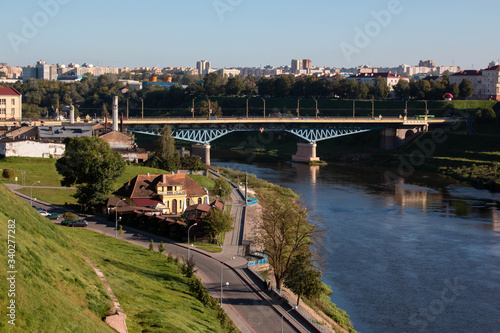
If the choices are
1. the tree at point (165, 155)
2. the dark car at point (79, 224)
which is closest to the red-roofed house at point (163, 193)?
the dark car at point (79, 224)

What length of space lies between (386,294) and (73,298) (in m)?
15.0

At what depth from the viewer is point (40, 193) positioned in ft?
146

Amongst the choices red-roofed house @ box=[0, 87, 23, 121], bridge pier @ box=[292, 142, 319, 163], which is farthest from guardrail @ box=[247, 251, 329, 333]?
red-roofed house @ box=[0, 87, 23, 121]

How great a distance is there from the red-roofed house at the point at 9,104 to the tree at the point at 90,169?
43188 mm

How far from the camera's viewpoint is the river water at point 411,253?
27172 millimetres

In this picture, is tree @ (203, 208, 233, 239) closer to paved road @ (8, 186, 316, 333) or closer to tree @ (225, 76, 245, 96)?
paved road @ (8, 186, 316, 333)

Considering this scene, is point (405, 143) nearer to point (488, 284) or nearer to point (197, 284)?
point (488, 284)

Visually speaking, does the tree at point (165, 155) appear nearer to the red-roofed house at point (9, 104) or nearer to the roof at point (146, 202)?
the roof at point (146, 202)

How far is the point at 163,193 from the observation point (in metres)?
44.2

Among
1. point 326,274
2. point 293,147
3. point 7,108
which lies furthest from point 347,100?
point 326,274

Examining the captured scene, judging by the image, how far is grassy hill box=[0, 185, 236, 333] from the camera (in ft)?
54.8

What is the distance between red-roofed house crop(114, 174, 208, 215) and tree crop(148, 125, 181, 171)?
13.4 metres

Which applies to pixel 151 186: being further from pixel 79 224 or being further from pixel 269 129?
pixel 269 129

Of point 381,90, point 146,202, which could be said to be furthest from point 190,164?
point 381,90
